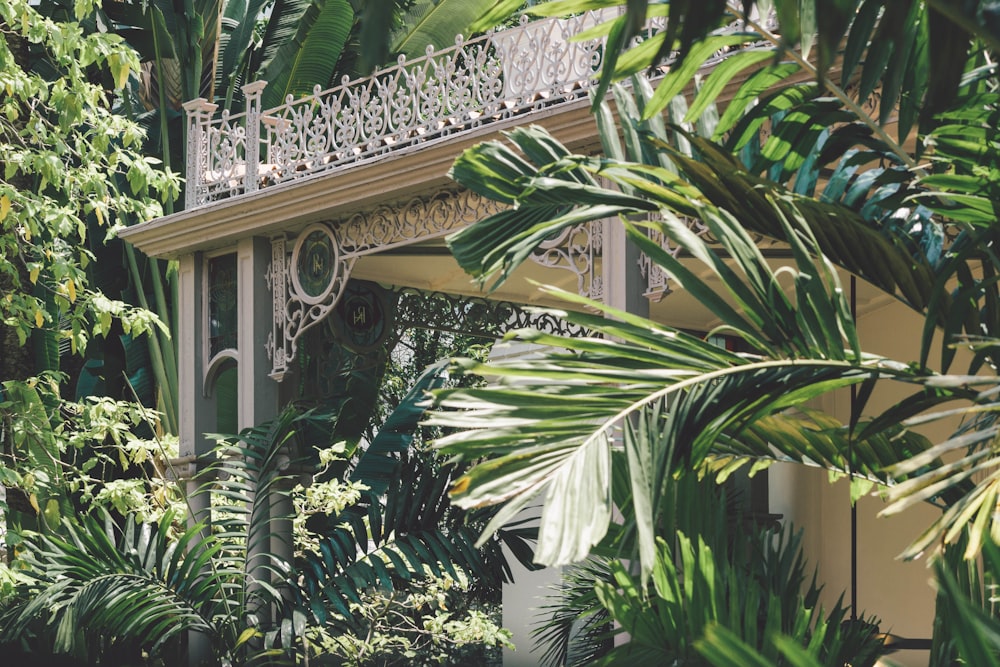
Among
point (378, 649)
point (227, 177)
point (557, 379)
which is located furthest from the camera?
point (378, 649)

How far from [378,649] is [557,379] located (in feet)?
25.0

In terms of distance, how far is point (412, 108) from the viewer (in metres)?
7.54

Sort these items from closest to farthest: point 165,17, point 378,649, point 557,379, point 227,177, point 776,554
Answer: point 557,379 < point 776,554 < point 227,177 < point 378,649 < point 165,17

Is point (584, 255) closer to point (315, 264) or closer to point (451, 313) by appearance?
point (315, 264)

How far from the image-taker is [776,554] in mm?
4598

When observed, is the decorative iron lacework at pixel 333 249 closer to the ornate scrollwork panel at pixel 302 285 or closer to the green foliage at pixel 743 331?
the ornate scrollwork panel at pixel 302 285

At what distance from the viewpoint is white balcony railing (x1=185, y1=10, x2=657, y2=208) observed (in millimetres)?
6855

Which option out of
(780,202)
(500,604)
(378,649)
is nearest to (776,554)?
(780,202)

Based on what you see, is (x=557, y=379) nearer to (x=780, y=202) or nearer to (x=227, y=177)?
(x=780, y=202)

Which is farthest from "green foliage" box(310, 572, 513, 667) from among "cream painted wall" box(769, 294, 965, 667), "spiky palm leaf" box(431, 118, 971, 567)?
"spiky palm leaf" box(431, 118, 971, 567)

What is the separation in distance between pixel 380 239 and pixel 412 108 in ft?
2.57

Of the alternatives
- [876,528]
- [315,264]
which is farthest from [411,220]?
[876,528]

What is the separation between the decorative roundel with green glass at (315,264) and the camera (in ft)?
26.3

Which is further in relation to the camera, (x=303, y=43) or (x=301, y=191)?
(x=303, y=43)
